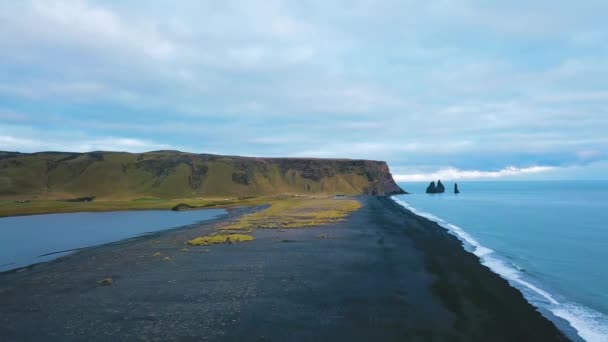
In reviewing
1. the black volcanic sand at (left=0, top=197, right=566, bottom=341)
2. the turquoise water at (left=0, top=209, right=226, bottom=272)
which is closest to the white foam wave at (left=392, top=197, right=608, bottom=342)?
the black volcanic sand at (left=0, top=197, right=566, bottom=341)

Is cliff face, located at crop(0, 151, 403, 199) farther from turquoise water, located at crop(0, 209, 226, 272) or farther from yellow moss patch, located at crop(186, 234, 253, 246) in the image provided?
yellow moss patch, located at crop(186, 234, 253, 246)

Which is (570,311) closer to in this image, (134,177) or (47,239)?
(47,239)

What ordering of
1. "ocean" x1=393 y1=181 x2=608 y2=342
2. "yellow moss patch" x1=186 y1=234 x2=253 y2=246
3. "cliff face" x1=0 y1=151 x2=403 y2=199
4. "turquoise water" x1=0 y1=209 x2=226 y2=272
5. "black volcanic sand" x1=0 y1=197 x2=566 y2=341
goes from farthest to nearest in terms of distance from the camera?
"cliff face" x1=0 y1=151 x2=403 y2=199 < "yellow moss patch" x1=186 y1=234 x2=253 y2=246 < "turquoise water" x1=0 y1=209 x2=226 y2=272 < "ocean" x1=393 y1=181 x2=608 y2=342 < "black volcanic sand" x1=0 y1=197 x2=566 y2=341

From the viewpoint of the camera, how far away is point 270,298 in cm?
2020

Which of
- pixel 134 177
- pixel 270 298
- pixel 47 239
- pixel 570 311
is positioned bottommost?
pixel 47 239

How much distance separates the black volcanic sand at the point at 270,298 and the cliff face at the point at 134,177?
136132 mm

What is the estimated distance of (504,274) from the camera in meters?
26.5

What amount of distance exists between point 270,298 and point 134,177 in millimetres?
167965

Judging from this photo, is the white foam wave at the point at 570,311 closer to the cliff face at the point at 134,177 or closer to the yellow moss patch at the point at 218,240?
the yellow moss patch at the point at 218,240

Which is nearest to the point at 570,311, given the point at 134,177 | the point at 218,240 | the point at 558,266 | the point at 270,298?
the point at 558,266

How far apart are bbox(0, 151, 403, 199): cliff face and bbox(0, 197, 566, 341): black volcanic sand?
136m

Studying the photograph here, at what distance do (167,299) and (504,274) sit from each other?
68.2 ft

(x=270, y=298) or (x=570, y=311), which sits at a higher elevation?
(x=570, y=311)

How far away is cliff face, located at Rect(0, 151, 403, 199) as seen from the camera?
154750 mm
